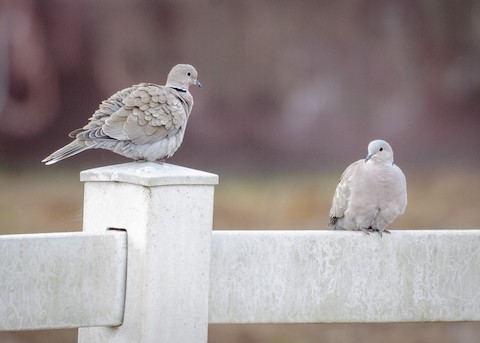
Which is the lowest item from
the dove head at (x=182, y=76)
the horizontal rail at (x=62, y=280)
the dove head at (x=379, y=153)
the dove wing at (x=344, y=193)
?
the horizontal rail at (x=62, y=280)

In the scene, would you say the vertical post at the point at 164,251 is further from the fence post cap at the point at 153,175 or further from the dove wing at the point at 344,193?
the dove wing at the point at 344,193

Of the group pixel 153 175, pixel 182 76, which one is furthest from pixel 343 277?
pixel 182 76

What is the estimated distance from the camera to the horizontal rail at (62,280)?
377 cm

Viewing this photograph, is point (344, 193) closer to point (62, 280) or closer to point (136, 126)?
point (136, 126)

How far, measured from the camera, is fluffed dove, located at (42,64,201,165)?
18.1ft

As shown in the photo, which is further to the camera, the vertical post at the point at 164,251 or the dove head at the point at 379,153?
the dove head at the point at 379,153

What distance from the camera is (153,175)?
13.0 feet

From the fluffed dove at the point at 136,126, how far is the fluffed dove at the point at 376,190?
892 mm

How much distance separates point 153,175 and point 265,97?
4.04 meters

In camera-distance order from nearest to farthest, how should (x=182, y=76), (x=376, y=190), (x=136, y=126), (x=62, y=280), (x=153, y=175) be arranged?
(x=62, y=280)
(x=153, y=175)
(x=136, y=126)
(x=376, y=190)
(x=182, y=76)

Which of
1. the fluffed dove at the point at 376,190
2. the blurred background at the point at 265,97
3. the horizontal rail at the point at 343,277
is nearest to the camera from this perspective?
the horizontal rail at the point at 343,277

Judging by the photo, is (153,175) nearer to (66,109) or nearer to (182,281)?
(182,281)

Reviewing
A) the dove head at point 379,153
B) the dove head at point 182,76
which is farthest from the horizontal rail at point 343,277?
the dove head at point 182,76

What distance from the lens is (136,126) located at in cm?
559
